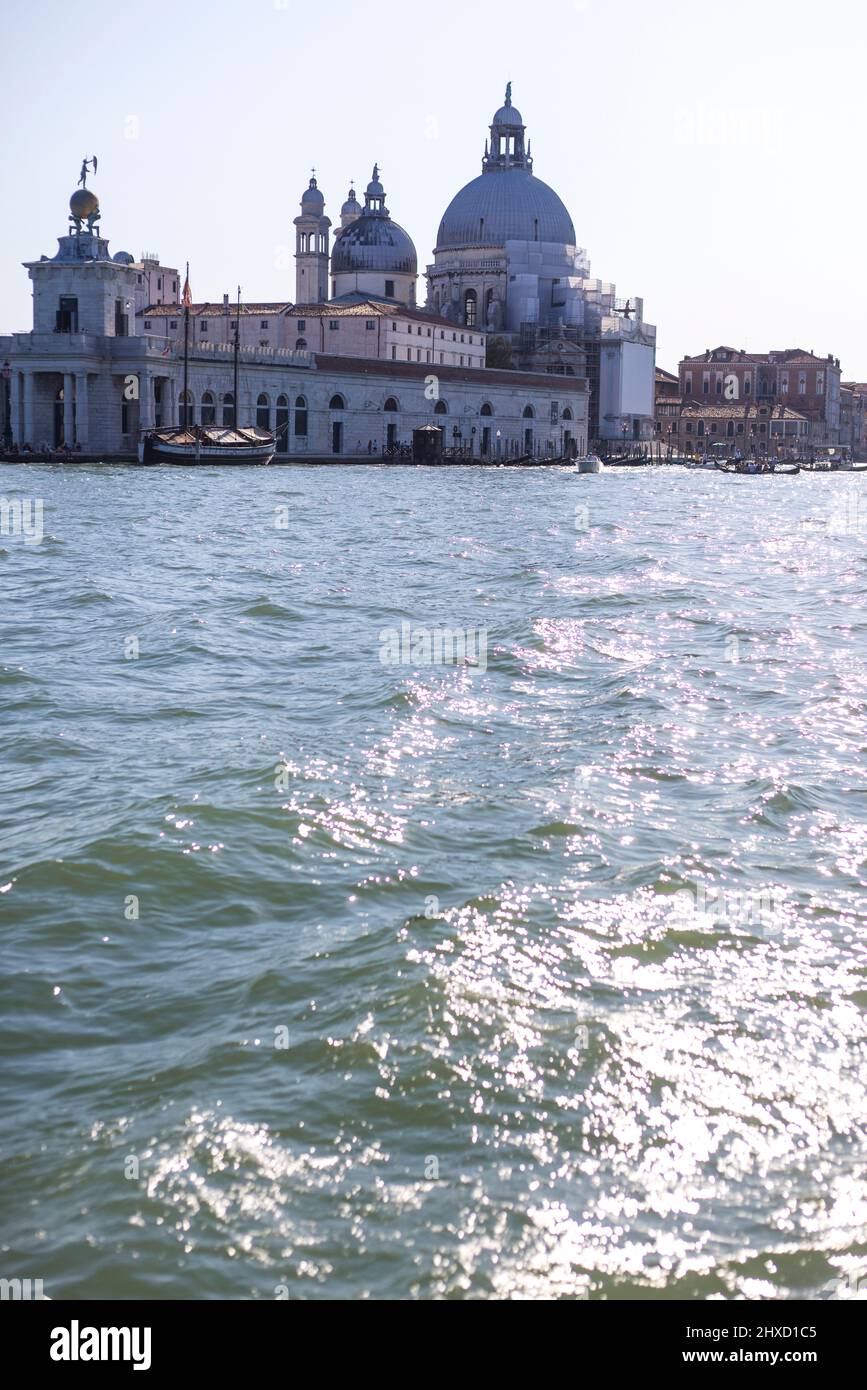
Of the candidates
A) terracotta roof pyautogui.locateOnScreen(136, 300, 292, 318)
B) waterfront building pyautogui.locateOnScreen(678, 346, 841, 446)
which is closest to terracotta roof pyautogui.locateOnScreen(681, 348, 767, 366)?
waterfront building pyautogui.locateOnScreen(678, 346, 841, 446)

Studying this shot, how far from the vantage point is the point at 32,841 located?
20.8ft

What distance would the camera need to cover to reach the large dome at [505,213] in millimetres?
82812

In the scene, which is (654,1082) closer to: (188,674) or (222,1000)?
(222,1000)

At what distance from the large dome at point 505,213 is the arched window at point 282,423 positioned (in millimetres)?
26379

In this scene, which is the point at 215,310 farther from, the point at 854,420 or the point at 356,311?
the point at 854,420

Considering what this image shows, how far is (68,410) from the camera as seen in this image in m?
53.5

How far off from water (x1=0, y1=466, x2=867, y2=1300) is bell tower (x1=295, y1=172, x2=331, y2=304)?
7414 centimetres

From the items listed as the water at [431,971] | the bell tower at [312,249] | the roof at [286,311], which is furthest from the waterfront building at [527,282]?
the water at [431,971]

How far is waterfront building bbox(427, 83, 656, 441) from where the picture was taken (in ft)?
271

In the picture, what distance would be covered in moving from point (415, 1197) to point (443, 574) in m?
14.2
